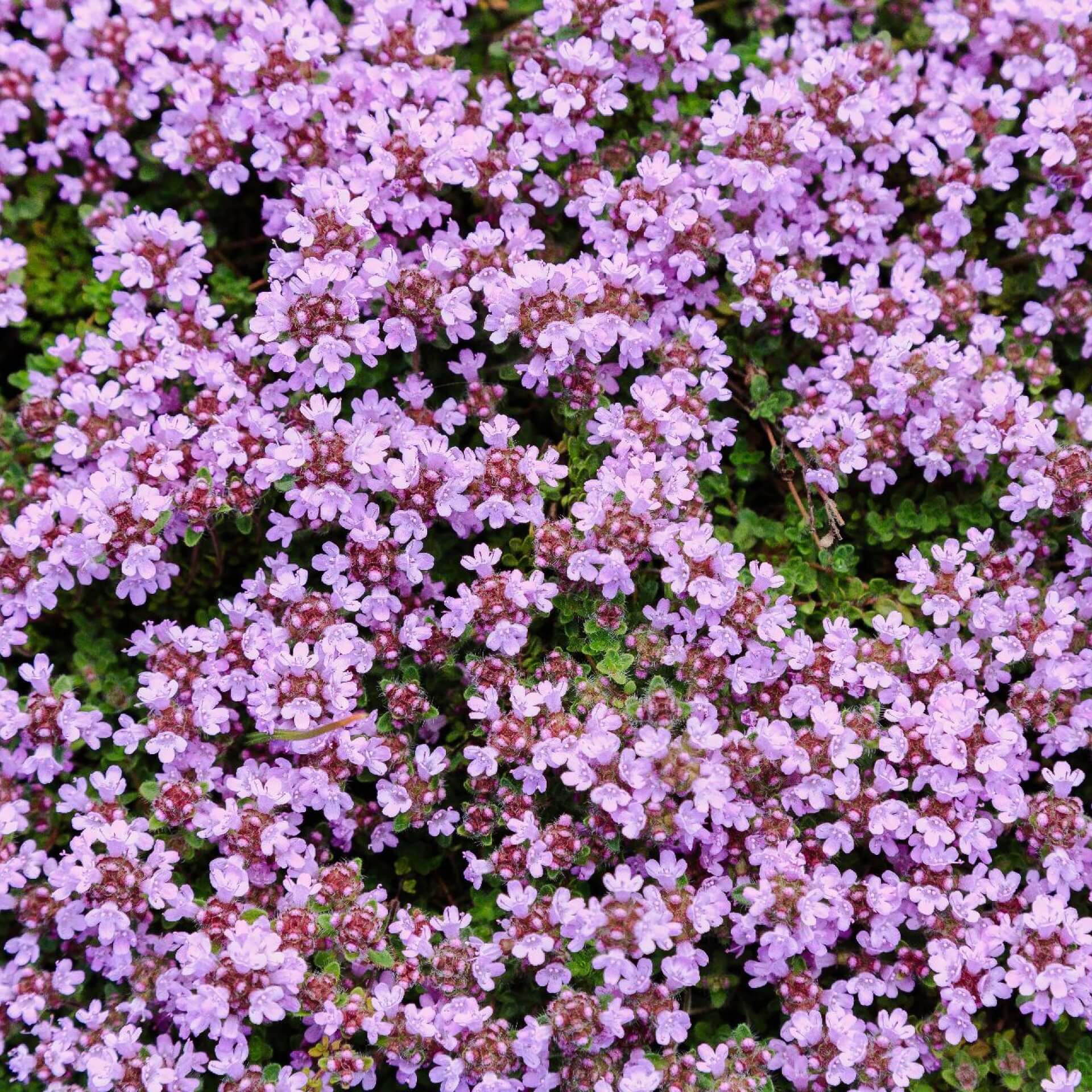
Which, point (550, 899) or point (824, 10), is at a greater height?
point (824, 10)

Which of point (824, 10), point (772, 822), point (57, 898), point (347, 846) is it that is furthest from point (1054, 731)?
point (57, 898)

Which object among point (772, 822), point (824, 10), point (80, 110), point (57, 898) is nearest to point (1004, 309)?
point (824, 10)

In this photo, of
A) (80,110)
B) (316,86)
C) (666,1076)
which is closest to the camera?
(666,1076)

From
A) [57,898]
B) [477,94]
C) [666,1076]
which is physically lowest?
[666,1076]

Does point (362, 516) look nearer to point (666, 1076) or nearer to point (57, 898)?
point (57, 898)

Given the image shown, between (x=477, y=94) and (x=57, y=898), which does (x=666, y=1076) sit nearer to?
(x=57, y=898)

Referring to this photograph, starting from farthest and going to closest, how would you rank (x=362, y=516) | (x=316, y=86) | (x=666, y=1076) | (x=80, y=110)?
1. (x=80, y=110)
2. (x=316, y=86)
3. (x=362, y=516)
4. (x=666, y=1076)

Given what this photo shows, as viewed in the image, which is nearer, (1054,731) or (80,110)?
(1054,731)
